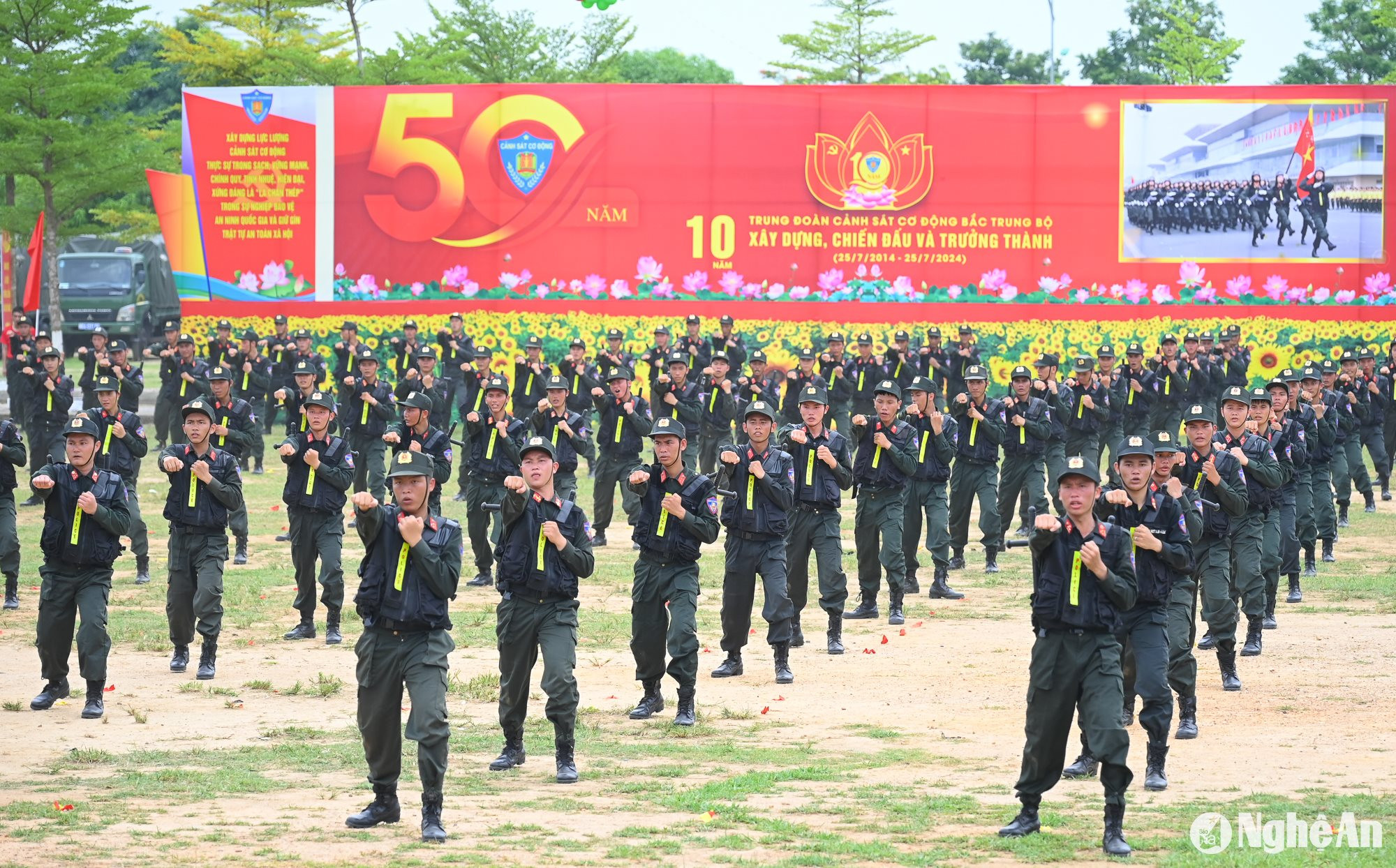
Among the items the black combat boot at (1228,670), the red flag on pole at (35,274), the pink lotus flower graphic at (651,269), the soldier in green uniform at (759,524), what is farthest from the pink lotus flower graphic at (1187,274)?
the red flag on pole at (35,274)

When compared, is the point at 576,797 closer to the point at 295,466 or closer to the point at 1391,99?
the point at 295,466

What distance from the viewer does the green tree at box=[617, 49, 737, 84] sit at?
87.1m

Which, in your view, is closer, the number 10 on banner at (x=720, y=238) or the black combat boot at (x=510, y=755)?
the black combat boot at (x=510, y=755)

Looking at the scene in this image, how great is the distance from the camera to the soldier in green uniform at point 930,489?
59.9 ft

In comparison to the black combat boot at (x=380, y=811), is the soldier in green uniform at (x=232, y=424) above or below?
above

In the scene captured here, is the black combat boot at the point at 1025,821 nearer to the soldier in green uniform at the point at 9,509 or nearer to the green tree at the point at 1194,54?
the soldier in green uniform at the point at 9,509

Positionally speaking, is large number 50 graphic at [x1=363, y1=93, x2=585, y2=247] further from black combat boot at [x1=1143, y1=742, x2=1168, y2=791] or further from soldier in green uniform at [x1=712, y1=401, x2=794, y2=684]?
black combat boot at [x1=1143, y1=742, x2=1168, y2=791]

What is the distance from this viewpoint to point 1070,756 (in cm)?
1180

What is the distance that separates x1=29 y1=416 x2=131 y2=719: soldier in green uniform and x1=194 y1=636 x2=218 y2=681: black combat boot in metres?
1.26

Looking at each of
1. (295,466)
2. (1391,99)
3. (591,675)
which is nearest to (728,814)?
(591,675)

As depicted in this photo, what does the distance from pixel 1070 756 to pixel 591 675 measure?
14.8ft

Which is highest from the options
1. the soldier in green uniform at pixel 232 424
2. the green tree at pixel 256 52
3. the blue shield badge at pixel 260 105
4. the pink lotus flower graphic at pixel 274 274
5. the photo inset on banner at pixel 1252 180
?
the green tree at pixel 256 52

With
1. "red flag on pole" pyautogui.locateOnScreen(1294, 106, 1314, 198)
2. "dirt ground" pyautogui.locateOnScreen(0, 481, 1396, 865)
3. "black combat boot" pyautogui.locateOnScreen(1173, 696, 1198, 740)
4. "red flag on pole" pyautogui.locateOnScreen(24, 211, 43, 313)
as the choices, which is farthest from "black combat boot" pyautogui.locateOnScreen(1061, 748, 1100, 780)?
"red flag on pole" pyautogui.locateOnScreen(24, 211, 43, 313)

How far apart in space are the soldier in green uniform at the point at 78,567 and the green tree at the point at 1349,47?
55.9 meters
